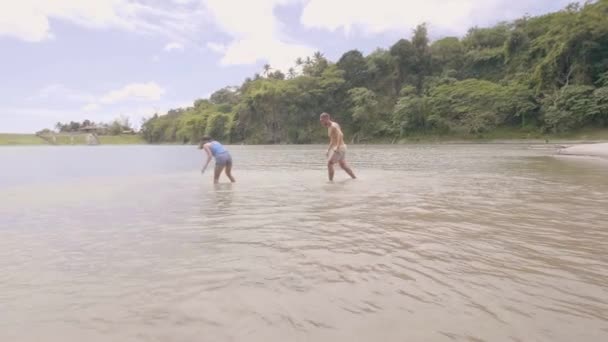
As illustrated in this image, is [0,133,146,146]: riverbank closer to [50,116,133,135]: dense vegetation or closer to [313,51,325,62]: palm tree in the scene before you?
[50,116,133,135]: dense vegetation

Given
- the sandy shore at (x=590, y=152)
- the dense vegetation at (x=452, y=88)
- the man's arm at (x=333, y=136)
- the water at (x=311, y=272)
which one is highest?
the dense vegetation at (x=452, y=88)

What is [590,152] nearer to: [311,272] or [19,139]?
[311,272]

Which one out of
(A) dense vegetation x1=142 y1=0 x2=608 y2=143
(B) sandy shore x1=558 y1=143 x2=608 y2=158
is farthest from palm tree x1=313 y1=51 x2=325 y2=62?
(B) sandy shore x1=558 y1=143 x2=608 y2=158

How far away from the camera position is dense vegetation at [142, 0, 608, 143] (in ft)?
158

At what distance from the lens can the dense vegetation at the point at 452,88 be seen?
48281mm

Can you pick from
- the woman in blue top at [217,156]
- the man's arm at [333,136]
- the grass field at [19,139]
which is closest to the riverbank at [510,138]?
the man's arm at [333,136]

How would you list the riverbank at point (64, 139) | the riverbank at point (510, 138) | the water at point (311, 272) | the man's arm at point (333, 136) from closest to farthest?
the water at point (311, 272), the man's arm at point (333, 136), the riverbank at point (510, 138), the riverbank at point (64, 139)

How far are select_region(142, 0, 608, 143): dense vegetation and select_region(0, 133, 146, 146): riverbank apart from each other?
5416 centimetres

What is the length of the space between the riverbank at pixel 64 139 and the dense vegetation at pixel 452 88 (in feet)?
178

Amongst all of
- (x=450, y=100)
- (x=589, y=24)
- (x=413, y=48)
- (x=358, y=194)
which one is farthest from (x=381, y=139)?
(x=358, y=194)

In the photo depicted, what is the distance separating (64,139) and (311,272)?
→ 141m

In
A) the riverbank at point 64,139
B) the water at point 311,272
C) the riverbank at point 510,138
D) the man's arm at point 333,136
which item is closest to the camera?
the water at point 311,272

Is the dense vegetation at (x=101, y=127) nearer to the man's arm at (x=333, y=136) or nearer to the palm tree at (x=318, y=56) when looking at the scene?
the palm tree at (x=318, y=56)

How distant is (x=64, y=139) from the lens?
12356cm
